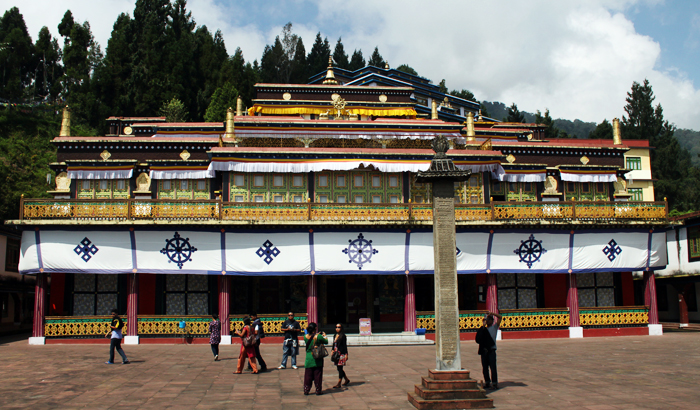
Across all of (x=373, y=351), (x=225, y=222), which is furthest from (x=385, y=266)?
(x=225, y=222)

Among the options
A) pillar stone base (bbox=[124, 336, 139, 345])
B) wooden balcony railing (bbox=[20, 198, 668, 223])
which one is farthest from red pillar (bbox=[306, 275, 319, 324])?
pillar stone base (bbox=[124, 336, 139, 345])

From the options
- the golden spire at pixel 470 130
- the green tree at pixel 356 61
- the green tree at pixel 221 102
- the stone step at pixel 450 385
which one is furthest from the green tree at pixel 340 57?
the stone step at pixel 450 385

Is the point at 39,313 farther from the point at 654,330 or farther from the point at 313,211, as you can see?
the point at 654,330

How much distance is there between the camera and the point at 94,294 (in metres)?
26.4

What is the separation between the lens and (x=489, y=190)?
29.1 meters

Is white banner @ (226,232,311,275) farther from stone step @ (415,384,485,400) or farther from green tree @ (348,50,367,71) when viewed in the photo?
green tree @ (348,50,367,71)

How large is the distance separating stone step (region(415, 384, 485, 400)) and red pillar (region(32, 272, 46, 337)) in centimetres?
1898

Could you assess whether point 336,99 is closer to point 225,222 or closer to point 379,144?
point 379,144

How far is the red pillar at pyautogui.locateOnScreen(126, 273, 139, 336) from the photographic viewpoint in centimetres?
2411

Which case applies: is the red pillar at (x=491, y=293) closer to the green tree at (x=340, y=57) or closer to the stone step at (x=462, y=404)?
the stone step at (x=462, y=404)

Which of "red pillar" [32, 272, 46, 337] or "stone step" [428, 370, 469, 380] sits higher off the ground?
"red pillar" [32, 272, 46, 337]

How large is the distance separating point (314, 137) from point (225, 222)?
803 cm

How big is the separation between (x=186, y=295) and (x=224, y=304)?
3133 mm

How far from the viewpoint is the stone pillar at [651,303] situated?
86.7 ft
